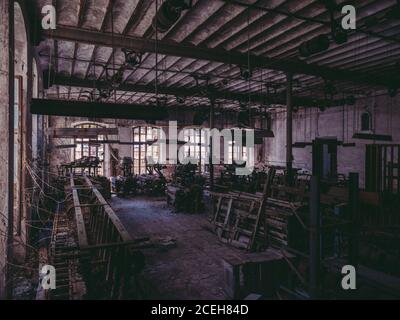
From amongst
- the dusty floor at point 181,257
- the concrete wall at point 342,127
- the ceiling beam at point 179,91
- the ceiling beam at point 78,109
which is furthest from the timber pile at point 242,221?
the concrete wall at point 342,127

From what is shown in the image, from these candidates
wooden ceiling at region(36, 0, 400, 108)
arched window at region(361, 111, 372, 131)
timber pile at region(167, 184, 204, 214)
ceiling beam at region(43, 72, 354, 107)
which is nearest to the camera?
wooden ceiling at region(36, 0, 400, 108)

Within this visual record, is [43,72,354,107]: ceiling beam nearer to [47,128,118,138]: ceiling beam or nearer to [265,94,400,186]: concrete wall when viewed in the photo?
[265,94,400,186]: concrete wall

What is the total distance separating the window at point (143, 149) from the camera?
1728 cm

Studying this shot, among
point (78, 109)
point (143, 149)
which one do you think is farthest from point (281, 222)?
point (143, 149)

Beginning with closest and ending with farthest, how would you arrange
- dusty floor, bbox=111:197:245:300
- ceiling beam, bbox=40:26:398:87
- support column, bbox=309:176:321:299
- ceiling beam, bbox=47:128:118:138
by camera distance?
1. support column, bbox=309:176:321:299
2. dusty floor, bbox=111:197:245:300
3. ceiling beam, bbox=40:26:398:87
4. ceiling beam, bbox=47:128:118:138

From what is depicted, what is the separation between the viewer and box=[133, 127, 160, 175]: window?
17281 mm

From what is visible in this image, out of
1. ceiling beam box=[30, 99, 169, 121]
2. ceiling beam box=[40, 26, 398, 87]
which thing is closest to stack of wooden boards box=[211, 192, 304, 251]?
ceiling beam box=[40, 26, 398, 87]

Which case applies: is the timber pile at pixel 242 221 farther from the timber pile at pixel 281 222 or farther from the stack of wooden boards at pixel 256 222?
the timber pile at pixel 281 222

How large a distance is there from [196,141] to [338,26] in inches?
532

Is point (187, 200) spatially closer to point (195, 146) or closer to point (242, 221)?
point (242, 221)

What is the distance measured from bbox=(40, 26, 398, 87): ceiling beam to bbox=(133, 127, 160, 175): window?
10881 millimetres

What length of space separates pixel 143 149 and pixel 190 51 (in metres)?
11.3

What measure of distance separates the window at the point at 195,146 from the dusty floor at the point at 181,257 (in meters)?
8.42

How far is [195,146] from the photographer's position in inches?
720
